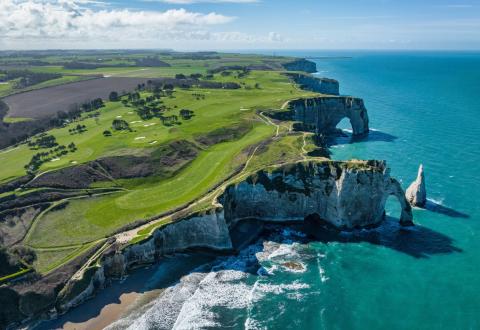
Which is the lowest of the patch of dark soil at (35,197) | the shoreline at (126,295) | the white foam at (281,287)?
the shoreline at (126,295)

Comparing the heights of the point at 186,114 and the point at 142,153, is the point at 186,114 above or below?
above

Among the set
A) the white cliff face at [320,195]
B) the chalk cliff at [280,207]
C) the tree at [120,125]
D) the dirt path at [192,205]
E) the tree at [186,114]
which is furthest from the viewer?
the tree at [186,114]

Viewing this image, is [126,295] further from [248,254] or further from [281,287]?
[281,287]

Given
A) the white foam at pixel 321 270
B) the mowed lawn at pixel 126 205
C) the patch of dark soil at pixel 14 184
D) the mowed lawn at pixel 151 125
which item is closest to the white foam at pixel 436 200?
the white foam at pixel 321 270

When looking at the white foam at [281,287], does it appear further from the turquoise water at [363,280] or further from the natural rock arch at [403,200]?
the natural rock arch at [403,200]

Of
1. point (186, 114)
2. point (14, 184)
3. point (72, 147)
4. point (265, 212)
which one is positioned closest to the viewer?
point (265, 212)

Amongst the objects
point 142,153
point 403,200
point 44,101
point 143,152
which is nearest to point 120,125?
point 143,152

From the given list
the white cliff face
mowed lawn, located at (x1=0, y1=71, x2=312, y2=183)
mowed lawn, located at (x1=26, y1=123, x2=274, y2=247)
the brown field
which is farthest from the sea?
the brown field
